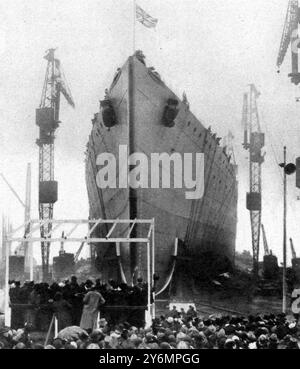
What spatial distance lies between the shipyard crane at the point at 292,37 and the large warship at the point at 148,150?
3.60 m

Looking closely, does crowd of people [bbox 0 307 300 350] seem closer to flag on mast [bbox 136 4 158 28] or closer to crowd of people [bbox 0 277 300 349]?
crowd of people [bbox 0 277 300 349]

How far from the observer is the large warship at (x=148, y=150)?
15.3 metres

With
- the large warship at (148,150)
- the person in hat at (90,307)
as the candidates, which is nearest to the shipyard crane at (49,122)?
the large warship at (148,150)

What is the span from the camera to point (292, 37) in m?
15.1

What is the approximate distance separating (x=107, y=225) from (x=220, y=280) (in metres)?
5.14

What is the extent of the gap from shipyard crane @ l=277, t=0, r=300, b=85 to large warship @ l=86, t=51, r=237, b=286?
3.60m

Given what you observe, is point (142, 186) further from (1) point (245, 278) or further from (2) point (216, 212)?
(1) point (245, 278)

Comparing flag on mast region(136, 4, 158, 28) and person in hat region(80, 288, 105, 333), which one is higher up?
flag on mast region(136, 4, 158, 28)

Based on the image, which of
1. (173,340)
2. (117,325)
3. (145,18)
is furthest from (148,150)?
(173,340)

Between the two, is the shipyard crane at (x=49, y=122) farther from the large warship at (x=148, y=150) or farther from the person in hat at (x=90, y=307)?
the person in hat at (x=90, y=307)

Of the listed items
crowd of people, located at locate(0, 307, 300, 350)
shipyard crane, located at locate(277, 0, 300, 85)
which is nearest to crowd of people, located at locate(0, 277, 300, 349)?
crowd of people, located at locate(0, 307, 300, 350)

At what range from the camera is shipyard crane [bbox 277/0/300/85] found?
1536 cm

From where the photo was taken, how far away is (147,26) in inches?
592
